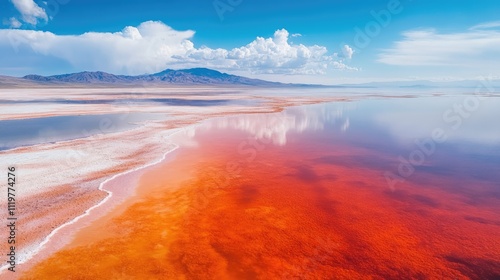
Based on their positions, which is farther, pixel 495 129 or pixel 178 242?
pixel 495 129

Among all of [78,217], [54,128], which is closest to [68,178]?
[78,217]

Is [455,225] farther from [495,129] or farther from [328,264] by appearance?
[495,129]

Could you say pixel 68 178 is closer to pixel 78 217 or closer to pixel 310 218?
pixel 78 217

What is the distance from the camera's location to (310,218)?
35.0 ft

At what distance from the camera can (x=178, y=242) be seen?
29.7ft

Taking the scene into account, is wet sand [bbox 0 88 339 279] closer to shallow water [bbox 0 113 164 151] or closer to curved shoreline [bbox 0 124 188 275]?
curved shoreline [bbox 0 124 188 275]

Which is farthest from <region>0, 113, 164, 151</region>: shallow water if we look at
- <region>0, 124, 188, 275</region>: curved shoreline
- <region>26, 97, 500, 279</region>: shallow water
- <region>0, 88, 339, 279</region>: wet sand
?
<region>26, 97, 500, 279</region>: shallow water

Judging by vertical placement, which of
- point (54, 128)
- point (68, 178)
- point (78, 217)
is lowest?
point (78, 217)

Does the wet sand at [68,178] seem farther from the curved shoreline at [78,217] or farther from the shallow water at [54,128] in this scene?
the shallow water at [54,128]

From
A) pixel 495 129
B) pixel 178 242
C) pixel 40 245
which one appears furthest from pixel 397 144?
pixel 40 245

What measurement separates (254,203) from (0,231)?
7657 mm

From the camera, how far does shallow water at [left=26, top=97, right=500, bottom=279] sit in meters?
8.00

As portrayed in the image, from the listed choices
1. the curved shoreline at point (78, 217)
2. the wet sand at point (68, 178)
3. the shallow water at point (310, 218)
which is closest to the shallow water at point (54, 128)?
the wet sand at point (68, 178)

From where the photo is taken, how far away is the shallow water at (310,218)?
800 centimetres
